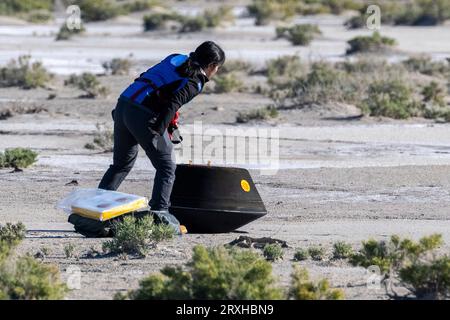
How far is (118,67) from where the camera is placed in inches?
1344

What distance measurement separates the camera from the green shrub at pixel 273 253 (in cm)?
1034

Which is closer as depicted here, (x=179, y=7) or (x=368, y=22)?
(x=368, y=22)

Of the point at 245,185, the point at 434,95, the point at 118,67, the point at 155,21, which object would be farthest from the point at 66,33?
the point at 245,185

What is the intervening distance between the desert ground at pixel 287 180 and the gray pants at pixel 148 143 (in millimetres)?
433

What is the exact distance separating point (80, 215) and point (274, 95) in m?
16.0

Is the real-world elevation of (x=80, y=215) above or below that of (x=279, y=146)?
above

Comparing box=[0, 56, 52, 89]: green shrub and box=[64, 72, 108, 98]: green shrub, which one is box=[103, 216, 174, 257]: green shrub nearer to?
box=[64, 72, 108, 98]: green shrub

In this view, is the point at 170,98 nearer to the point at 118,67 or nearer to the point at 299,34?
the point at 118,67

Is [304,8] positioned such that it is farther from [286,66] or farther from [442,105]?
[442,105]

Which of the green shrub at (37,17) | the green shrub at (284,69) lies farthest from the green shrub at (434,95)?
the green shrub at (37,17)

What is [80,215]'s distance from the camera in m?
11.5

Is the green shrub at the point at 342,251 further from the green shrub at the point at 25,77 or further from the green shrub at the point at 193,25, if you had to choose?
the green shrub at the point at 193,25

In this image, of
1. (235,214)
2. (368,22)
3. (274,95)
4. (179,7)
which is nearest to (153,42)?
(368,22)

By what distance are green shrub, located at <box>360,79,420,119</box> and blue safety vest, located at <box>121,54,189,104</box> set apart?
42.5ft
